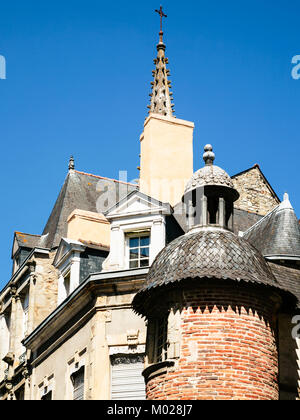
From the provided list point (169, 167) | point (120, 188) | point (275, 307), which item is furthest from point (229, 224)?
point (120, 188)

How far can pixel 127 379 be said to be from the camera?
25.9 m

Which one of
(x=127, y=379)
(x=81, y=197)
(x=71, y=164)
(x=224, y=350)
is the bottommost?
(x=224, y=350)

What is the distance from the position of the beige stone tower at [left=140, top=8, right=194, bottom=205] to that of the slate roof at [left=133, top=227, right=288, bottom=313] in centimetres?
788

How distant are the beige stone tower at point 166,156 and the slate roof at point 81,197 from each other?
1.63 metres

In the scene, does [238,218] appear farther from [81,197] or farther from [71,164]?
[71,164]

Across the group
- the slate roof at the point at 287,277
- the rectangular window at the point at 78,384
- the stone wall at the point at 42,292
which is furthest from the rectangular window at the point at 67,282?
the slate roof at the point at 287,277

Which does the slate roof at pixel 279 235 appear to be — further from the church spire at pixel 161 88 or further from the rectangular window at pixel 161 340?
the church spire at pixel 161 88

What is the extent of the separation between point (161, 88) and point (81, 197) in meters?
3.96

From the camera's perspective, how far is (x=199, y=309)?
21.5 m

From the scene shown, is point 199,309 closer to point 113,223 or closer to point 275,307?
point 275,307

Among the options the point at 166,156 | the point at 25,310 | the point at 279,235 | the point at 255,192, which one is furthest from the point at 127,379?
the point at 255,192

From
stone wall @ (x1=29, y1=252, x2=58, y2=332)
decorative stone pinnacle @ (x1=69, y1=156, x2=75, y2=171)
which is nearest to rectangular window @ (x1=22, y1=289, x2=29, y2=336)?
stone wall @ (x1=29, y1=252, x2=58, y2=332)

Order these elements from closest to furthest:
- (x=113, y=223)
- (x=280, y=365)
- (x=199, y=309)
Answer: (x=199, y=309)
(x=280, y=365)
(x=113, y=223)
